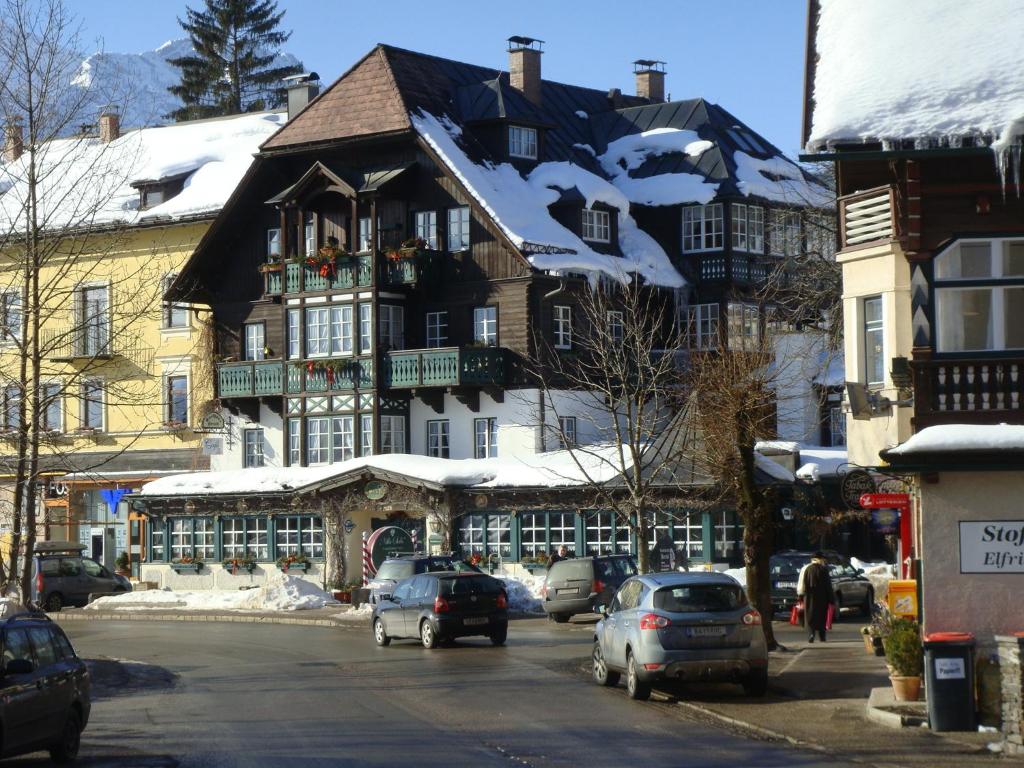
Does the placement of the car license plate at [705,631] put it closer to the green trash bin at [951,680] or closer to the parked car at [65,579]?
the green trash bin at [951,680]

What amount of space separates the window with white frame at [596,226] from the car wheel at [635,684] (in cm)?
3034

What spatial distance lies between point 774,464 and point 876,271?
20978 mm

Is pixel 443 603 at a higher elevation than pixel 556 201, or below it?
below

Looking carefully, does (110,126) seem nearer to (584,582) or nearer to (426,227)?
(426,227)

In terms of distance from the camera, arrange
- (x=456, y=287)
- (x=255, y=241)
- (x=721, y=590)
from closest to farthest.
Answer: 1. (x=721, y=590)
2. (x=456, y=287)
3. (x=255, y=241)

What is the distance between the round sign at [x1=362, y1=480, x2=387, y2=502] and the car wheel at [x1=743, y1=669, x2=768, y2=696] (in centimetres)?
2647

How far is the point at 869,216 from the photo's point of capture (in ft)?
75.9

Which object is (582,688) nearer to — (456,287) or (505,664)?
(505,664)

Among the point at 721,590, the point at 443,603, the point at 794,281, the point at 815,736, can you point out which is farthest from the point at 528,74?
the point at 815,736

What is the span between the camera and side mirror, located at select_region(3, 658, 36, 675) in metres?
15.2

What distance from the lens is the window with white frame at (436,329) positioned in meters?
50.3

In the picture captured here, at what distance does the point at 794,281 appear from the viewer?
45.0 m

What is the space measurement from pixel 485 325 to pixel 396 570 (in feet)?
44.4

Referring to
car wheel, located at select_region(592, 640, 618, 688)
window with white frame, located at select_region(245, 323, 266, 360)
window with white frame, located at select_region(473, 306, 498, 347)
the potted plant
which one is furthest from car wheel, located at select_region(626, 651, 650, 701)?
window with white frame, located at select_region(245, 323, 266, 360)
